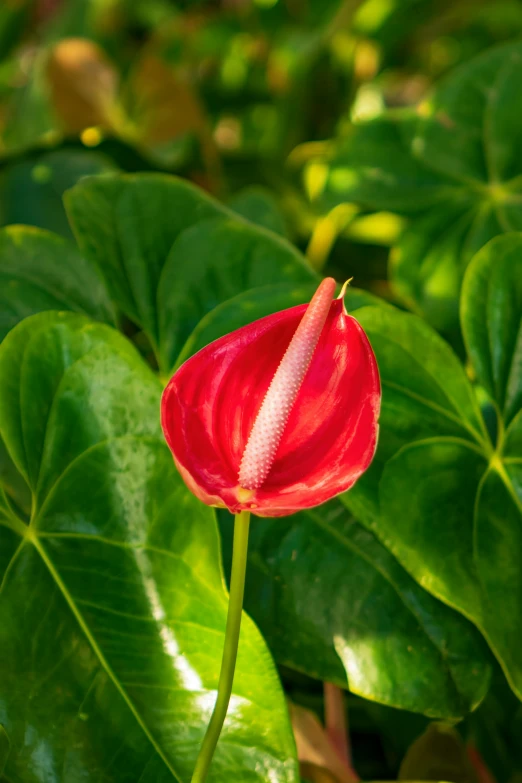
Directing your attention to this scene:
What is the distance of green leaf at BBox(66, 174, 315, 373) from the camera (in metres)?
0.63

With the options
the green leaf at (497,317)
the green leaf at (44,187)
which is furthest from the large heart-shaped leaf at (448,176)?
the green leaf at (44,187)

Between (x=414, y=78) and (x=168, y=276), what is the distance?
1.42 meters

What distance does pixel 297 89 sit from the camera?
1.64 meters

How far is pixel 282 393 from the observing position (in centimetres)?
42

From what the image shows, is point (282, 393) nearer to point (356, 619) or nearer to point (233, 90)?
point (356, 619)

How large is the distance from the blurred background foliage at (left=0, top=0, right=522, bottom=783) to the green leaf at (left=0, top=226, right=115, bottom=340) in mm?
282

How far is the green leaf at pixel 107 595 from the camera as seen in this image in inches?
16.8

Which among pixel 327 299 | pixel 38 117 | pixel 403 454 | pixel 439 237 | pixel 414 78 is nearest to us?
pixel 327 299

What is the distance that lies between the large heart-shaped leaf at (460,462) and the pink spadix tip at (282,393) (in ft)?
0.42

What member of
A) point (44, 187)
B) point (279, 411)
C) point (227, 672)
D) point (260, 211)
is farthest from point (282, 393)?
point (44, 187)

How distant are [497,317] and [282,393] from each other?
266mm

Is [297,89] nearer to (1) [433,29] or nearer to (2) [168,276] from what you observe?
(1) [433,29]

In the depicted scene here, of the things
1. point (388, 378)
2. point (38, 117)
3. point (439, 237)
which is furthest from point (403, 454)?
point (38, 117)

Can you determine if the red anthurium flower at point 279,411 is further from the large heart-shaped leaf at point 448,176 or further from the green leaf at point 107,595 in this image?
the large heart-shaped leaf at point 448,176
